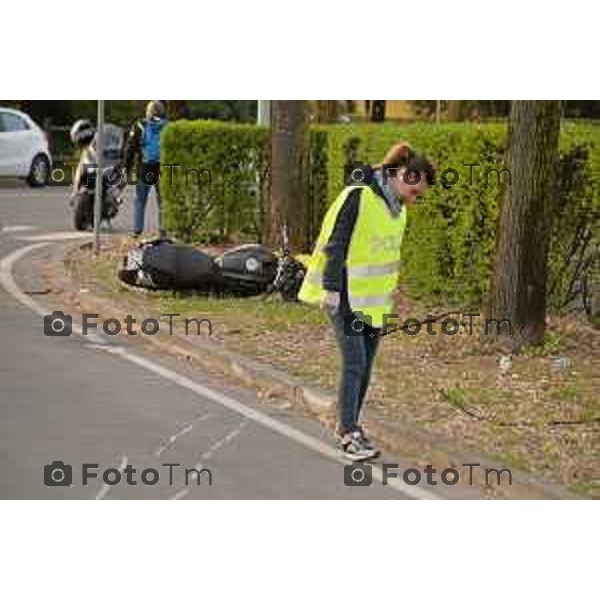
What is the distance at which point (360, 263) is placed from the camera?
6.26 m

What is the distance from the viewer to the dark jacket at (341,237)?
613cm

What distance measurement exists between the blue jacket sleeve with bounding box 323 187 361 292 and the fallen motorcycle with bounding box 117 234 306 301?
4614mm

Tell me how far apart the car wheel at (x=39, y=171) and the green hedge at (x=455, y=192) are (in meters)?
11.0

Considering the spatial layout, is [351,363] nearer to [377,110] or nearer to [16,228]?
A: [16,228]

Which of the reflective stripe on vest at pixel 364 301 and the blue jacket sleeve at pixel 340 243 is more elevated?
the blue jacket sleeve at pixel 340 243

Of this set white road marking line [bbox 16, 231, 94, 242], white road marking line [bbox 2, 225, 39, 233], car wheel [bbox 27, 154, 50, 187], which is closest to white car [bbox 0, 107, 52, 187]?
car wheel [bbox 27, 154, 50, 187]

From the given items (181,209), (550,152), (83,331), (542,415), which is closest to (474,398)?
(542,415)

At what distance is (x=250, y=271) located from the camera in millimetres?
10945

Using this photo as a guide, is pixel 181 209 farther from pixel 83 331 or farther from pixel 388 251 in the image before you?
pixel 388 251

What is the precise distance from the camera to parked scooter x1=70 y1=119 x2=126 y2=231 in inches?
615

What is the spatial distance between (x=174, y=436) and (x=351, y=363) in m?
1.15

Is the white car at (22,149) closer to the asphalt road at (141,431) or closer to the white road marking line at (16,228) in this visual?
the white road marking line at (16,228)

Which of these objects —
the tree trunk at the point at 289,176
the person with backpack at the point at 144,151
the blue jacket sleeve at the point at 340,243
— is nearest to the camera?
the blue jacket sleeve at the point at 340,243

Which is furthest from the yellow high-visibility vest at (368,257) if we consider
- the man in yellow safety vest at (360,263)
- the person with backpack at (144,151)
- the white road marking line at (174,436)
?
the person with backpack at (144,151)
